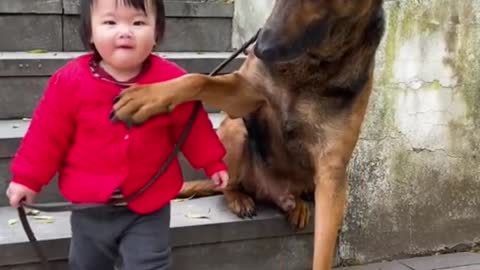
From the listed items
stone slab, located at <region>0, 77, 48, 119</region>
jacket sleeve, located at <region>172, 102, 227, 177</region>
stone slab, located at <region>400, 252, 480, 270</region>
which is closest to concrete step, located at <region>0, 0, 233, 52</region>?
stone slab, located at <region>0, 77, 48, 119</region>

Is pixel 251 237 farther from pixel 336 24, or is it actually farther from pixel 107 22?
pixel 107 22

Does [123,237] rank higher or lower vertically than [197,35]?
lower

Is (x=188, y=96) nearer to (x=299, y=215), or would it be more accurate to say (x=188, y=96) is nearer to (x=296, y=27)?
(x=296, y=27)

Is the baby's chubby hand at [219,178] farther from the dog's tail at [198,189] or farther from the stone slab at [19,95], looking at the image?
the stone slab at [19,95]

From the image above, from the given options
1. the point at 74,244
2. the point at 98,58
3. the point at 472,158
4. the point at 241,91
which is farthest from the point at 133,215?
the point at 472,158

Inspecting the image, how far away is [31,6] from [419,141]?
244cm

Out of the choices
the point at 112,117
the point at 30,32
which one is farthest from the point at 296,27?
the point at 30,32

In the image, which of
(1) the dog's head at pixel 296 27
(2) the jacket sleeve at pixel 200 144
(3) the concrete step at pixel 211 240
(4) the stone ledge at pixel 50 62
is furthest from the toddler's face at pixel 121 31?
(4) the stone ledge at pixel 50 62

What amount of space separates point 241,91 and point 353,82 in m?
0.49

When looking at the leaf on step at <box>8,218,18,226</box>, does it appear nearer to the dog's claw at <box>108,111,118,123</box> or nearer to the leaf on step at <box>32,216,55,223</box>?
the leaf on step at <box>32,216,55,223</box>

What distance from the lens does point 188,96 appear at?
269 centimetres

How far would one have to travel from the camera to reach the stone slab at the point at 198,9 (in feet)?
15.2

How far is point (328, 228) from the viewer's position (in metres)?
3.10

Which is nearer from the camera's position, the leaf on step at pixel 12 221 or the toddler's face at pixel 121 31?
the toddler's face at pixel 121 31
